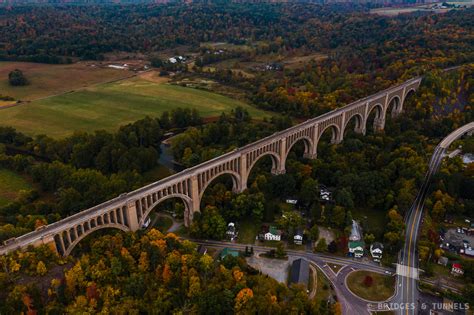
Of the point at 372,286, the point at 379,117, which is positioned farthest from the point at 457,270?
the point at 379,117

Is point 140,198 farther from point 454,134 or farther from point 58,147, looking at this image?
point 454,134

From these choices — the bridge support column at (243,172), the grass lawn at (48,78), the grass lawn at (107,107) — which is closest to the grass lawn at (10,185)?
the grass lawn at (107,107)

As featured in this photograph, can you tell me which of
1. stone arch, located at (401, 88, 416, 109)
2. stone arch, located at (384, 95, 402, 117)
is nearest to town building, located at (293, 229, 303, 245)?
stone arch, located at (384, 95, 402, 117)

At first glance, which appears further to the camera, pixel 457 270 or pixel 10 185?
pixel 10 185

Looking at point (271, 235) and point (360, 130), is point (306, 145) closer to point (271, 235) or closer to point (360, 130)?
point (360, 130)

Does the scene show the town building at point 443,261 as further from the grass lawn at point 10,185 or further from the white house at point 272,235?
the grass lawn at point 10,185

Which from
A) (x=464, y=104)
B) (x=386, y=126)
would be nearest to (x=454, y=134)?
(x=386, y=126)
